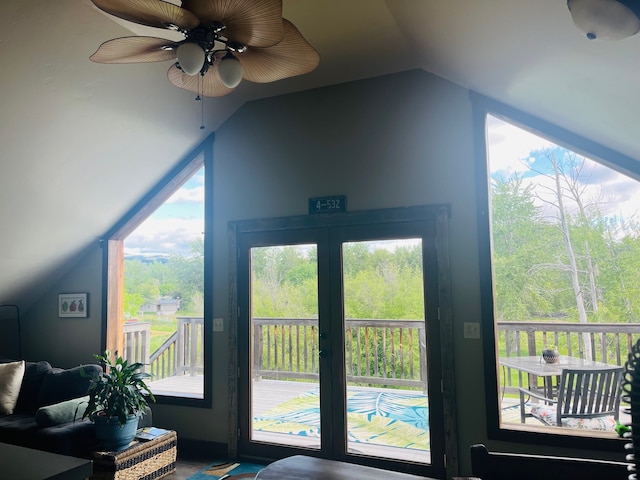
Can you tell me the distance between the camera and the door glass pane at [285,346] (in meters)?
3.80

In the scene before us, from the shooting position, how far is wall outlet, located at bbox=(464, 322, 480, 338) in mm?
3312

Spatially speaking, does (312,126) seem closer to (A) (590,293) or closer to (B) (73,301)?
(A) (590,293)

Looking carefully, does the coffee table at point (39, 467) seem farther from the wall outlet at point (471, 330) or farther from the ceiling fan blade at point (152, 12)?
Answer: the wall outlet at point (471, 330)

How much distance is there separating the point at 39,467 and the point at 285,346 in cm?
281

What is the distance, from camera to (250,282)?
4066 mm

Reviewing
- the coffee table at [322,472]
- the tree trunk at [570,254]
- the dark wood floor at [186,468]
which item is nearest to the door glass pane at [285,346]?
the dark wood floor at [186,468]

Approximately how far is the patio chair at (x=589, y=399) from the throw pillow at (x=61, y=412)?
3.68 meters

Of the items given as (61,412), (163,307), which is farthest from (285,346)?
(61,412)

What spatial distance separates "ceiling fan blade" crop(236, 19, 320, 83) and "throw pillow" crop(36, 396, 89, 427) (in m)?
2.96

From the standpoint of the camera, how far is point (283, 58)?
216 centimetres

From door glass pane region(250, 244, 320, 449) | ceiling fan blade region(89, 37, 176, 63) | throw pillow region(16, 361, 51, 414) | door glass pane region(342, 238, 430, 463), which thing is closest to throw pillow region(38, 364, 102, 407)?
throw pillow region(16, 361, 51, 414)

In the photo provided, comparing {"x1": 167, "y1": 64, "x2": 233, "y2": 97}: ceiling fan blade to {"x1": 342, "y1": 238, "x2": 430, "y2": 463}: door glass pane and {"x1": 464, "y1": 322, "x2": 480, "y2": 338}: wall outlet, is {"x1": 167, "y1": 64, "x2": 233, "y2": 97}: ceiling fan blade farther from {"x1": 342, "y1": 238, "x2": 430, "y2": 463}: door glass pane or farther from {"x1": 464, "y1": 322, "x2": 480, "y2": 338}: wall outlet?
{"x1": 464, "y1": 322, "x2": 480, "y2": 338}: wall outlet

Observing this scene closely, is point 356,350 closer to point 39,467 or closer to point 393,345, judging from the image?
point 393,345

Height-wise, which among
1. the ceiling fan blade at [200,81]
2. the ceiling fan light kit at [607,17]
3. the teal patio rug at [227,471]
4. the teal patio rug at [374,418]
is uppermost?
the ceiling fan blade at [200,81]
